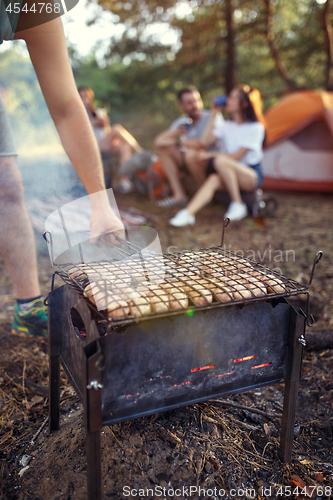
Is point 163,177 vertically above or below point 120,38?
below

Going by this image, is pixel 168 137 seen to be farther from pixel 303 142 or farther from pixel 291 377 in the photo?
pixel 291 377

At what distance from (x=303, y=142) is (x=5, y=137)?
20.4 ft

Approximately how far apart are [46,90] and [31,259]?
930mm

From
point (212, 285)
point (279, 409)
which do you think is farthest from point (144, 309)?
point (279, 409)

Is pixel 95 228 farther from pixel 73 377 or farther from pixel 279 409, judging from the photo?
pixel 279 409

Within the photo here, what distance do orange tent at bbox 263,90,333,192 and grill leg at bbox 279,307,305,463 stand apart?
611 centimetres

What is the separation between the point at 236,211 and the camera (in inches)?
201

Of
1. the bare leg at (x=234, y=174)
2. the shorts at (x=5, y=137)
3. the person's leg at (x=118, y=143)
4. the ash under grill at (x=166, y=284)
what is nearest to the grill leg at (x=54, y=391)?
the ash under grill at (x=166, y=284)

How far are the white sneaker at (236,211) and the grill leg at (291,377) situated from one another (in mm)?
3809

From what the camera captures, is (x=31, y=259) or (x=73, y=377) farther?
(x=31, y=259)

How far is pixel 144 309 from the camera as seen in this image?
1067mm

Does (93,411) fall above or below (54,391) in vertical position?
above

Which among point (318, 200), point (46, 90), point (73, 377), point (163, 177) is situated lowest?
point (318, 200)

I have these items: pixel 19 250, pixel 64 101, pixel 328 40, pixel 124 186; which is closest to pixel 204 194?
pixel 124 186
